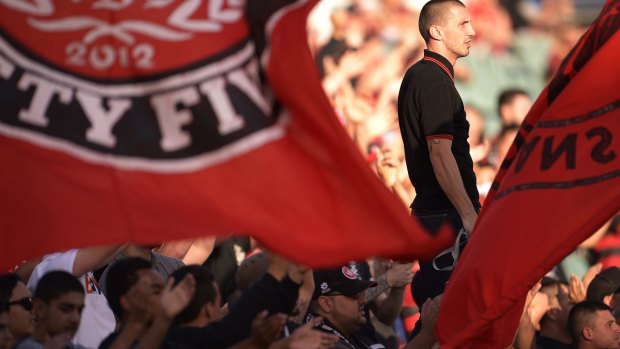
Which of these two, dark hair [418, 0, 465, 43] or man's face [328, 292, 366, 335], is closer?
man's face [328, 292, 366, 335]

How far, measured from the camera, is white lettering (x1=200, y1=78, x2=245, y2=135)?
6.14 metres

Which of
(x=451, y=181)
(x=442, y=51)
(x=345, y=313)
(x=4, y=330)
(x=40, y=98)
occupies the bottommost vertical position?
(x=345, y=313)

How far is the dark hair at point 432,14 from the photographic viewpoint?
8.78 metres

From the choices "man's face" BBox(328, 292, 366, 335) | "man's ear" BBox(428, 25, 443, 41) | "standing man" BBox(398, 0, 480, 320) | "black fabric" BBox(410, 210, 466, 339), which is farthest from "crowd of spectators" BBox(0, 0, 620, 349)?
"man's ear" BBox(428, 25, 443, 41)

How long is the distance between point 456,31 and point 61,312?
2.94 meters

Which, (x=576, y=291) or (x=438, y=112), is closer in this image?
(x=438, y=112)

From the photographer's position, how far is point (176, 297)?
21.8 feet

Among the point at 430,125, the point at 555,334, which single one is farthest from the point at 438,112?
the point at 555,334

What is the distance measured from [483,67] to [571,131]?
1020 cm

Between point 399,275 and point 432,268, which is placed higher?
point 432,268

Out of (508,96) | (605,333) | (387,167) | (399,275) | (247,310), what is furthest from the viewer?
(508,96)

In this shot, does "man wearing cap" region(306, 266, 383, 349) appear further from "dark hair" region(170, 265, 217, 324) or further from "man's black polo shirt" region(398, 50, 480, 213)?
"dark hair" region(170, 265, 217, 324)

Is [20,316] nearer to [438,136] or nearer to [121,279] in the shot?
[121,279]

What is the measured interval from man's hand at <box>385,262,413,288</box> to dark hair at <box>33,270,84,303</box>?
2.91 metres
